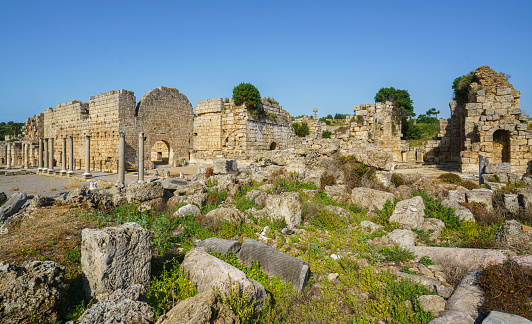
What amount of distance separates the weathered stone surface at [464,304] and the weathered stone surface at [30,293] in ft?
14.8

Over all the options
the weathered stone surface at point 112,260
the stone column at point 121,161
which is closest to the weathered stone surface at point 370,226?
the weathered stone surface at point 112,260

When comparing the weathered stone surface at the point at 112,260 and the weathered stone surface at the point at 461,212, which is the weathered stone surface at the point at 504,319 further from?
the weathered stone surface at the point at 461,212

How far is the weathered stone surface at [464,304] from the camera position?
339cm

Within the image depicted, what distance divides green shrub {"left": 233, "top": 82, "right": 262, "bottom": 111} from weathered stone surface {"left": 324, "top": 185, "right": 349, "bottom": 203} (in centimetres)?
1223

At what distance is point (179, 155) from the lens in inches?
944

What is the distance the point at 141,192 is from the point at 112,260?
513 cm

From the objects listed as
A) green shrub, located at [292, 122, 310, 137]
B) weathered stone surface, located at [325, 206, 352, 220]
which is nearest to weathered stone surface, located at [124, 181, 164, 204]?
weathered stone surface, located at [325, 206, 352, 220]

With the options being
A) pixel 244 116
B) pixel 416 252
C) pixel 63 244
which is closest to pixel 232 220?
pixel 63 244

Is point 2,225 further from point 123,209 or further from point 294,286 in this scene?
point 294,286

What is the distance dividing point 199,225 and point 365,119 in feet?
33.5

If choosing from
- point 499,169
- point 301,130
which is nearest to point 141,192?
point 499,169

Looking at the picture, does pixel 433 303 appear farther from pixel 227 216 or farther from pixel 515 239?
pixel 227 216

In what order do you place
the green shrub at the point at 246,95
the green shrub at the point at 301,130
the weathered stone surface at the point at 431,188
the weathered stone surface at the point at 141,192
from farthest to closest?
1. the green shrub at the point at 301,130
2. the green shrub at the point at 246,95
3. the weathered stone surface at the point at 431,188
4. the weathered stone surface at the point at 141,192

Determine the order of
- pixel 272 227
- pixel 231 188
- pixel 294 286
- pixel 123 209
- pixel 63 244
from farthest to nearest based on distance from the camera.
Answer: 1. pixel 231 188
2. pixel 123 209
3. pixel 272 227
4. pixel 63 244
5. pixel 294 286
